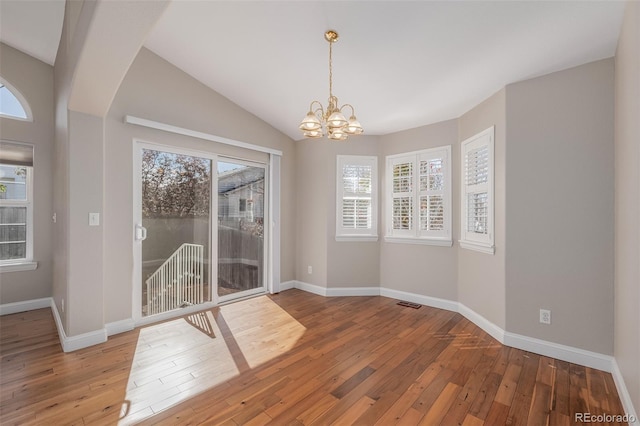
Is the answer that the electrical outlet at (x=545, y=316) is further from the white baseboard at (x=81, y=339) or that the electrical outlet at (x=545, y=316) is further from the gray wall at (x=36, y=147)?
the gray wall at (x=36, y=147)

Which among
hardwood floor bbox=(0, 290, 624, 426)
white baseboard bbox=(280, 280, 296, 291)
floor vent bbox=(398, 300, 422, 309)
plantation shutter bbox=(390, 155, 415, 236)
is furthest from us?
white baseboard bbox=(280, 280, 296, 291)

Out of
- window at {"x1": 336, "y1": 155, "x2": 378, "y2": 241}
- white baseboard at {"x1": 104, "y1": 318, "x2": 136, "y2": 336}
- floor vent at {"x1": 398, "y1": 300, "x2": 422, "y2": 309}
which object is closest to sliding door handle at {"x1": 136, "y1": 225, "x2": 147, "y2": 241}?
white baseboard at {"x1": 104, "y1": 318, "x2": 136, "y2": 336}

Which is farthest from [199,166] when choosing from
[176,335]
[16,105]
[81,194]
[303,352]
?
[303,352]

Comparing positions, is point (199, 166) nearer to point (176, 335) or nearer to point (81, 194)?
point (81, 194)

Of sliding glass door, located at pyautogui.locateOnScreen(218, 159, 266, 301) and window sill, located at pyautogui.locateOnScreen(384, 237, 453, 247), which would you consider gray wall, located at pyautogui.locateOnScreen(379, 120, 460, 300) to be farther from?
sliding glass door, located at pyautogui.locateOnScreen(218, 159, 266, 301)

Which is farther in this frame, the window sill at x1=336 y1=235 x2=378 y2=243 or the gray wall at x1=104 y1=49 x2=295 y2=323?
the window sill at x1=336 y1=235 x2=378 y2=243

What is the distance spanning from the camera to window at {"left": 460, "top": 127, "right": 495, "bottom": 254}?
319cm

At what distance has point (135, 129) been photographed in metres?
3.28

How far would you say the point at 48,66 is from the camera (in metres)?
3.96

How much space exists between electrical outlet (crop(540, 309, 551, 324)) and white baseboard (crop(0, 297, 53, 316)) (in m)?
6.07

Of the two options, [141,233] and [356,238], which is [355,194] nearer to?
[356,238]

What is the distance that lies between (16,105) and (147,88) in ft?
6.59

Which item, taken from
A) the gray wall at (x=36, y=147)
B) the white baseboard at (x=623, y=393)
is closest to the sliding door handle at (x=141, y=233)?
the gray wall at (x=36, y=147)

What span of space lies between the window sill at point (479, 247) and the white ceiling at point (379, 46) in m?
1.69
